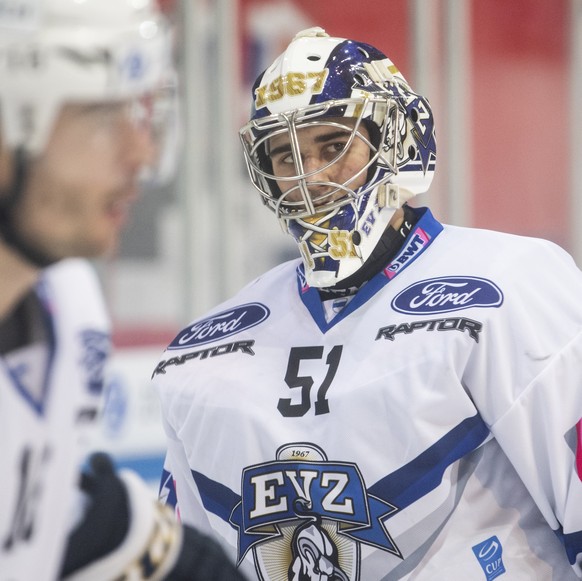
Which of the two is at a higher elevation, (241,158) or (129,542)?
(129,542)

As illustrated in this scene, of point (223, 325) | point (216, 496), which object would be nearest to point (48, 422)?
point (216, 496)

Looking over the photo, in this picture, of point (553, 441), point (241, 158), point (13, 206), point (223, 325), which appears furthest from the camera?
point (241, 158)

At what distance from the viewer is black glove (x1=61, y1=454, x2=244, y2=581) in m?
1.10

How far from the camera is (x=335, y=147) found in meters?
1.88

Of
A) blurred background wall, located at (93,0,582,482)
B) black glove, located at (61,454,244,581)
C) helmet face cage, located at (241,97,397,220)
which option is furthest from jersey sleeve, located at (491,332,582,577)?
blurred background wall, located at (93,0,582,482)

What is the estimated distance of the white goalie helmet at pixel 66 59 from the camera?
992 mm

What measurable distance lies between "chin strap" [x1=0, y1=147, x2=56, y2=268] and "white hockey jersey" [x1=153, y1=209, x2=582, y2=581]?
809 mm

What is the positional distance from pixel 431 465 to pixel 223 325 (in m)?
0.50

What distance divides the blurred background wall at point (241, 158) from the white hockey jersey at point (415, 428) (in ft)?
7.39

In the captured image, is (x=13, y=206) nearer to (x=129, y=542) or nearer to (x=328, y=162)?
(x=129, y=542)

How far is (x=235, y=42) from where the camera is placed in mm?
4492

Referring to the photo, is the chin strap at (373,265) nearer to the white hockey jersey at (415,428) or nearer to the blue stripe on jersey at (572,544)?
the white hockey jersey at (415,428)

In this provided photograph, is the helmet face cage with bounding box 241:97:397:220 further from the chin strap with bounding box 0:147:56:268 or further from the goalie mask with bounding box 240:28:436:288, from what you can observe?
the chin strap with bounding box 0:147:56:268

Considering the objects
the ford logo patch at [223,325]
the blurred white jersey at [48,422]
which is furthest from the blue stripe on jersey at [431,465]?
the blurred white jersey at [48,422]
